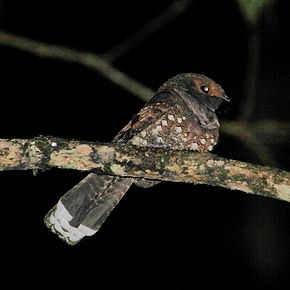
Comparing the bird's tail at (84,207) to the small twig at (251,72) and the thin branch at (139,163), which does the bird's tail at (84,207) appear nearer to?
the thin branch at (139,163)

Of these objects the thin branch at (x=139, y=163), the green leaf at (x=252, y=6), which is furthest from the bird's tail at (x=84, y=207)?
the green leaf at (x=252, y=6)

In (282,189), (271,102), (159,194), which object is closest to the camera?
(282,189)

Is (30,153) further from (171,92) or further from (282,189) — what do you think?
(171,92)

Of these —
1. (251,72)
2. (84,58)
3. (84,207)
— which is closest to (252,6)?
(251,72)

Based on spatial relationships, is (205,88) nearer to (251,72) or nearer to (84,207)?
(251,72)

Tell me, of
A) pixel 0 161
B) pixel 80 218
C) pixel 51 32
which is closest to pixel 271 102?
pixel 80 218
